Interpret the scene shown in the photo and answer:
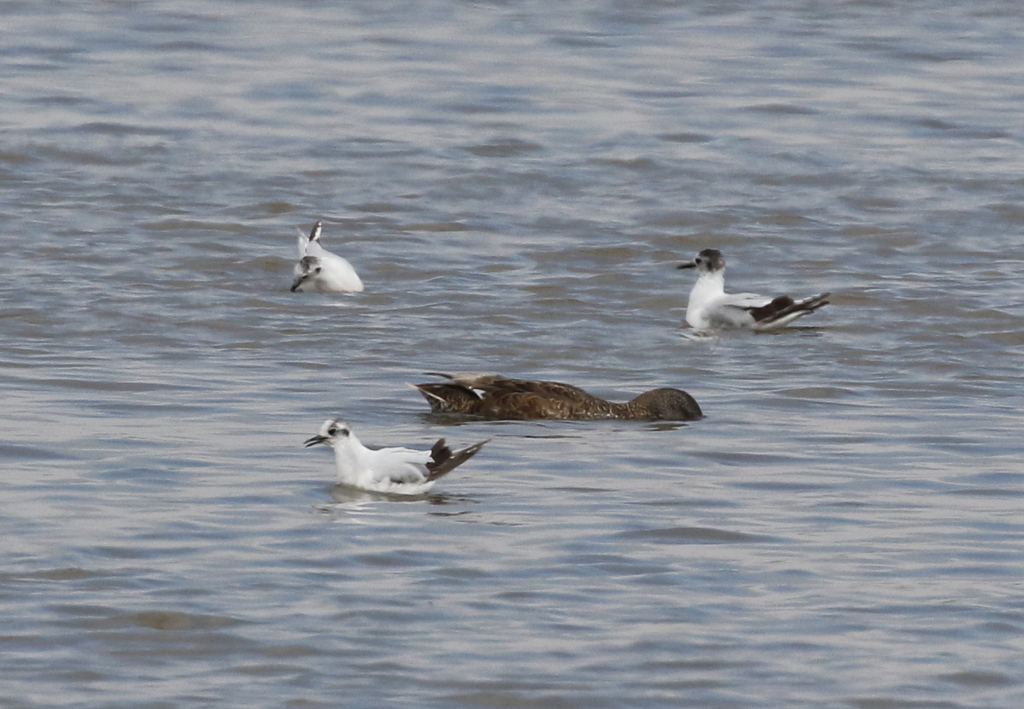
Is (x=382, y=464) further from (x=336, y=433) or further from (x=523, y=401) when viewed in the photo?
(x=523, y=401)

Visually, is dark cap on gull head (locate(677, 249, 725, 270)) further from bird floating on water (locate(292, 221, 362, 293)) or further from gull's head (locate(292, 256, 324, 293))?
gull's head (locate(292, 256, 324, 293))

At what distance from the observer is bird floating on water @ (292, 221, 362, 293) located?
14938 millimetres

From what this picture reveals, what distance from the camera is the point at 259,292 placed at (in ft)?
49.8

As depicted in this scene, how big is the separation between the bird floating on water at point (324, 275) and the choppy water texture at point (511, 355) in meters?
0.16

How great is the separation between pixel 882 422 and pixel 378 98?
519 inches

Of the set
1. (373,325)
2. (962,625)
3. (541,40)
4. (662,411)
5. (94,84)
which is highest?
(541,40)

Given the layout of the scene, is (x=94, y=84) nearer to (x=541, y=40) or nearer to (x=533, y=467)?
(x=541, y=40)

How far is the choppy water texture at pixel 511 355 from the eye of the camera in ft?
23.4

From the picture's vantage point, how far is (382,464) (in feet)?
31.0

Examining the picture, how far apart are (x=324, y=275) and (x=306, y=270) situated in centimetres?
19

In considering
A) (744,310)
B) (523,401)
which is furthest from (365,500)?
(744,310)

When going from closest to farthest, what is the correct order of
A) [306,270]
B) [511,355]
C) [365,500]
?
[365,500] < [511,355] < [306,270]

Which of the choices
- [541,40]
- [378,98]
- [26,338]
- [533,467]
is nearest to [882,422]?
[533,467]

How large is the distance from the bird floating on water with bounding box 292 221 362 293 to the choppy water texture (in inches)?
6.2
